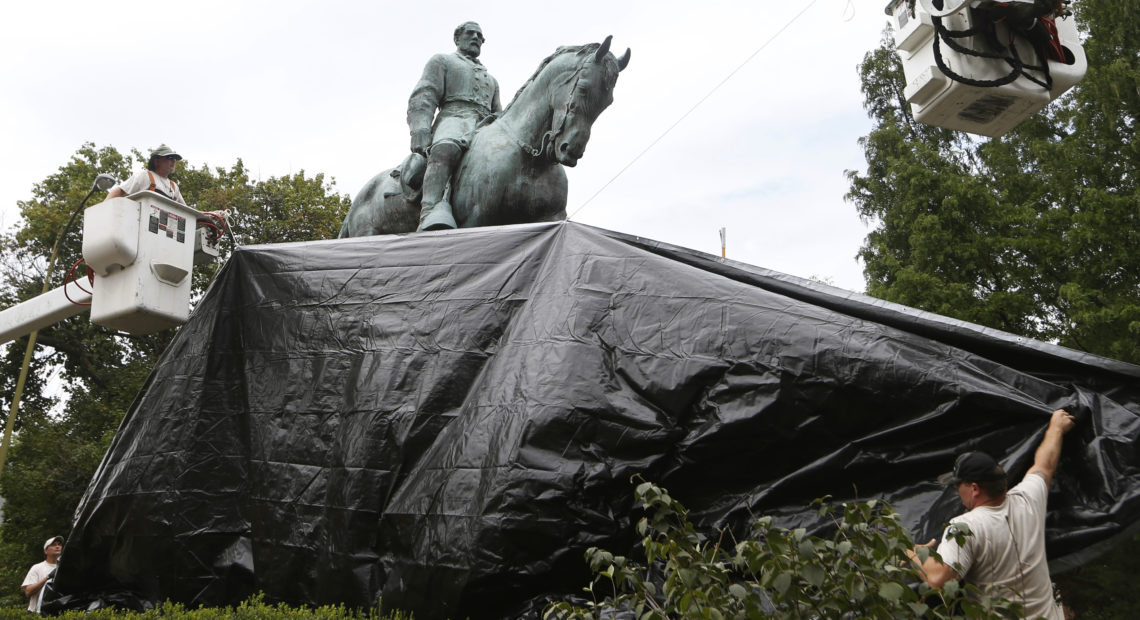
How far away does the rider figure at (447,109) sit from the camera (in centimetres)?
676

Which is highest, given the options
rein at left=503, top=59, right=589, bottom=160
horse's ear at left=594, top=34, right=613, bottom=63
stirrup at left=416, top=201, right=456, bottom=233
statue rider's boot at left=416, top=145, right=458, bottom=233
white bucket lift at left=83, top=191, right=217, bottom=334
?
horse's ear at left=594, top=34, right=613, bottom=63

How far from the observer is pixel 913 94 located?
16.9 feet

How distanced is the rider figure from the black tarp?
4.66 ft

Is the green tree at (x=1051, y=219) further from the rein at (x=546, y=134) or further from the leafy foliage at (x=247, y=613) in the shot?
the leafy foliage at (x=247, y=613)

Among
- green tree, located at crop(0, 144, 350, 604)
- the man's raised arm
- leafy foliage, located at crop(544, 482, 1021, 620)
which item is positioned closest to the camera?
leafy foliage, located at crop(544, 482, 1021, 620)

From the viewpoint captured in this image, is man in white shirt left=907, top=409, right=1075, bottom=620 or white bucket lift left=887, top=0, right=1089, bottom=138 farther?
white bucket lift left=887, top=0, right=1089, bottom=138

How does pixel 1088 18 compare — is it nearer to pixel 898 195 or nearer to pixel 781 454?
pixel 898 195

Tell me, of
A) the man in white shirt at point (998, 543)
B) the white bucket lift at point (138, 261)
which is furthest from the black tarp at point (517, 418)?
the white bucket lift at point (138, 261)

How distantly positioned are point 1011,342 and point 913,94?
175cm

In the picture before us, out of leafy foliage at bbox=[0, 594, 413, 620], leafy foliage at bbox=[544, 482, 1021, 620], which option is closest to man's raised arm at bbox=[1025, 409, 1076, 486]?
leafy foliage at bbox=[544, 482, 1021, 620]

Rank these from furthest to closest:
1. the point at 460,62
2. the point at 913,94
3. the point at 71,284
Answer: the point at 460,62 < the point at 71,284 < the point at 913,94

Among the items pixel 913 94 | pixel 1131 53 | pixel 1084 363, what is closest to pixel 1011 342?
pixel 1084 363

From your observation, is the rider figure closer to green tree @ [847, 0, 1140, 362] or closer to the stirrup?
the stirrup

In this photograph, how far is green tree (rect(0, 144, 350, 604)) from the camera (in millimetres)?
17938
